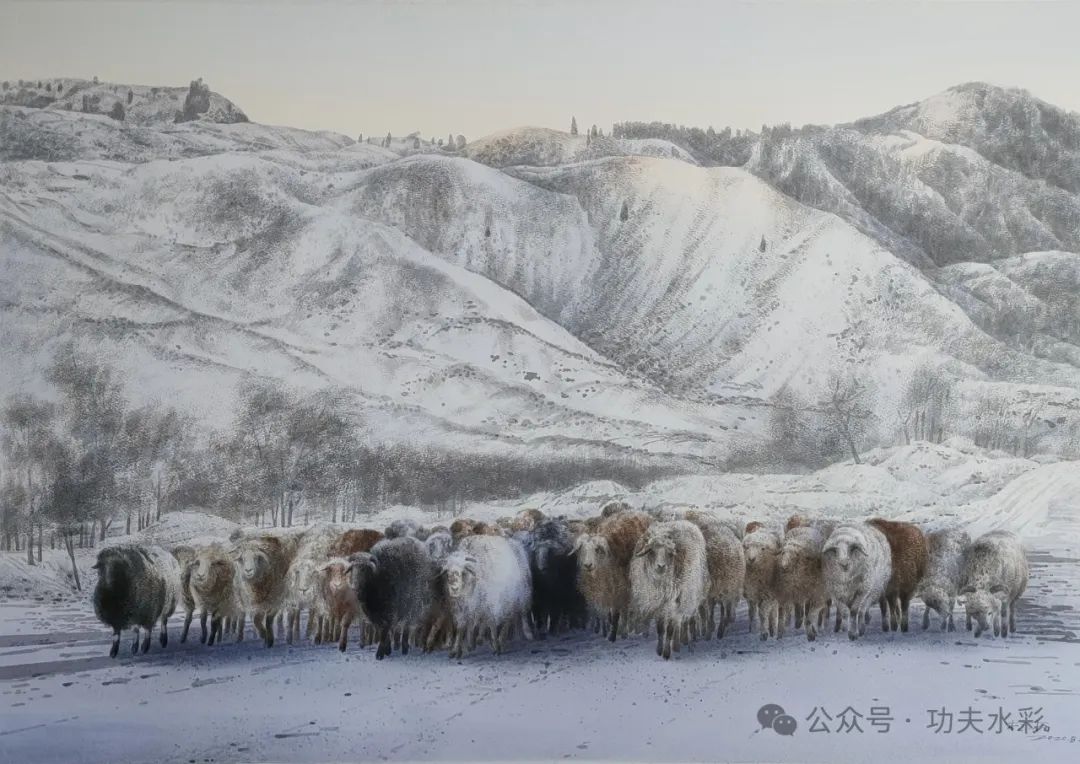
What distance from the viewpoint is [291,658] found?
576 cm

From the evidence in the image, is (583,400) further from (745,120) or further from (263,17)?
(263,17)

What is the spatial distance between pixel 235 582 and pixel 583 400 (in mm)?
2150

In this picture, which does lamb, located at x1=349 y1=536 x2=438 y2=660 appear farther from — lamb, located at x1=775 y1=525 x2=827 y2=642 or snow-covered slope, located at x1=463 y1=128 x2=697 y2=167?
snow-covered slope, located at x1=463 y1=128 x2=697 y2=167

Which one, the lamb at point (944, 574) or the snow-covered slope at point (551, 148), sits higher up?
the snow-covered slope at point (551, 148)

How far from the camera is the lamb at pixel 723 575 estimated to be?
19.1ft

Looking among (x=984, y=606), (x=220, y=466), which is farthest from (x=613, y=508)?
(x=220, y=466)

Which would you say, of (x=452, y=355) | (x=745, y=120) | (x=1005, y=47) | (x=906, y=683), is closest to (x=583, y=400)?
(x=452, y=355)

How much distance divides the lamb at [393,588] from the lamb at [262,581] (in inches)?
17.0

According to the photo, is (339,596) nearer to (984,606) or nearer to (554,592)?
(554,592)

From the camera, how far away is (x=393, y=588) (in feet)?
18.6

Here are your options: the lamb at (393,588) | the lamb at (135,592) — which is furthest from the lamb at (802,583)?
the lamb at (135,592)

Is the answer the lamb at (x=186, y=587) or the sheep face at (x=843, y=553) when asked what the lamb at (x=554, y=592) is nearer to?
the sheep face at (x=843, y=553)

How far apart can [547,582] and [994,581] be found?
2.45 metres

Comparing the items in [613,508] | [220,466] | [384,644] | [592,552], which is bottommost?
[384,644]
